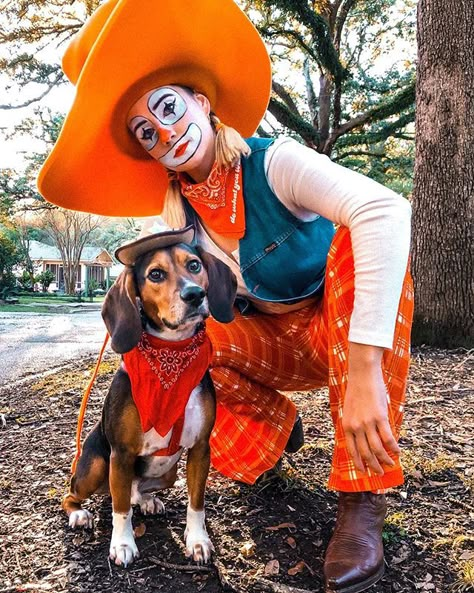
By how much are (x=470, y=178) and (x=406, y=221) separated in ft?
→ 11.7

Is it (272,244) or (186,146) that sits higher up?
(186,146)

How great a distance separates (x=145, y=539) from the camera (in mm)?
2168

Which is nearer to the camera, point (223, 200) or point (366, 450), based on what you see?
point (366, 450)

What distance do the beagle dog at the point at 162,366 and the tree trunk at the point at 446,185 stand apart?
3.44 meters

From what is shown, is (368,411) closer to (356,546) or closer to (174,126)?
(356,546)

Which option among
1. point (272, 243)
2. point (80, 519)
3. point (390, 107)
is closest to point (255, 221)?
point (272, 243)

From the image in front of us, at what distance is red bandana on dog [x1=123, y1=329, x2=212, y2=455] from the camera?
1960 mm

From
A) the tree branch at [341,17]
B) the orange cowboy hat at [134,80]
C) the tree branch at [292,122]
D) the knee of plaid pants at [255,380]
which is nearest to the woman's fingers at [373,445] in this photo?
the knee of plaid pants at [255,380]

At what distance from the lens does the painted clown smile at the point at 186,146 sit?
7.25 feet

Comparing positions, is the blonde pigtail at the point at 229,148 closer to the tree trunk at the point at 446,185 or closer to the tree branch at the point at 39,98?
the tree trunk at the point at 446,185

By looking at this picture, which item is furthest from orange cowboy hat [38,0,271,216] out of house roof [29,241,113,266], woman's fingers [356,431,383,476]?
house roof [29,241,113,266]

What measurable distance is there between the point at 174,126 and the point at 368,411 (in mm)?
1265

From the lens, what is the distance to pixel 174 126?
220cm

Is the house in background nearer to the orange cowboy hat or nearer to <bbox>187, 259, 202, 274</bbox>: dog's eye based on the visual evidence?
the orange cowboy hat
